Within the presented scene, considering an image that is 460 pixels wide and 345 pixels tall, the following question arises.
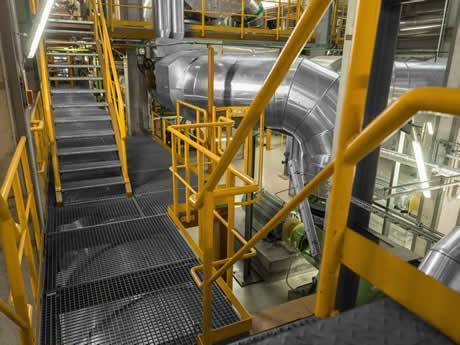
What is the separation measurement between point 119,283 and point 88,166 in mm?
2468

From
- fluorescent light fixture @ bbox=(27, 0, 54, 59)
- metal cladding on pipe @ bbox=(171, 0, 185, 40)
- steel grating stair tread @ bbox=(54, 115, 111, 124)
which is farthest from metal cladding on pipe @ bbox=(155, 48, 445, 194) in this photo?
fluorescent light fixture @ bbox=(27, 0, 54, 59)

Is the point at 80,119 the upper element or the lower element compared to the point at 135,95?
upper

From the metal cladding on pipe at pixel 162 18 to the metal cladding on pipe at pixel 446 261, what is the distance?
7655 millimetres

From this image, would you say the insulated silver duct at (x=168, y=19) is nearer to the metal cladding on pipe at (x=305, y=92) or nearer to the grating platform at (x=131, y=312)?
the metal cladding on pipe at (x=305, y=92)

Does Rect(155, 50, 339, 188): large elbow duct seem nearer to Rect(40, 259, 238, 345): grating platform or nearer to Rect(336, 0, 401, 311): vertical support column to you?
Rect(336, 0, 401, 311): vertical support column

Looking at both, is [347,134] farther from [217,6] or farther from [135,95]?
[135,95]

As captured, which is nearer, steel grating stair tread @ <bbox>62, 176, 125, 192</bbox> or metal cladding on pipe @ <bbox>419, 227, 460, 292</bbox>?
metal cladding on pipe @ <bbox>419, 227, 460, 292</bbox>

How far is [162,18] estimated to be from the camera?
7.76m

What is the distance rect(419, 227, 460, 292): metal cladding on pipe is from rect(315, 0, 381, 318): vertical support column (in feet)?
1.76

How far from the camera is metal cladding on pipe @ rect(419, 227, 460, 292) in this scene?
138 centimetres

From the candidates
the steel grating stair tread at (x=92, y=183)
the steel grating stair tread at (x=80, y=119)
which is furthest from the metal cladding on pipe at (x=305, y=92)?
the steel grating stair tread at (x=92, y=183)

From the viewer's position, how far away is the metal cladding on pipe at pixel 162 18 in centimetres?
764

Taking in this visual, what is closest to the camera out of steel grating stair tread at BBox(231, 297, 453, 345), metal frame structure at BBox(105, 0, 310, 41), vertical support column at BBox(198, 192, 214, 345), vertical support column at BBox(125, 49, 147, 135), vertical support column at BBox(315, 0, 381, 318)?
vertical support column at BBox(315, 0, 381, 318)

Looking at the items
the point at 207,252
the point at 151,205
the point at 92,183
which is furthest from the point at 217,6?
the point at 207,252
